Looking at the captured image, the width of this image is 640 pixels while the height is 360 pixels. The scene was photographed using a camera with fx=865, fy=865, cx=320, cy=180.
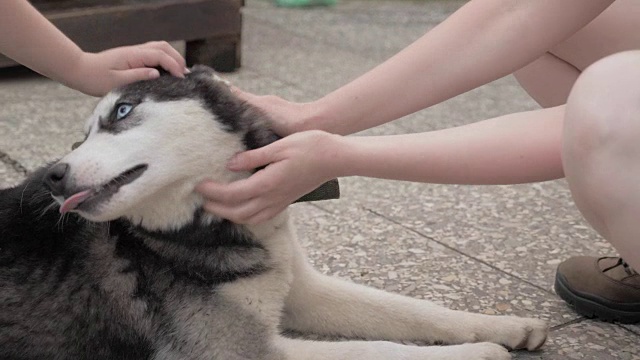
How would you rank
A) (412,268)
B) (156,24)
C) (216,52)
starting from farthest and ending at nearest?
(216,52) → (156,24) → (412,268)

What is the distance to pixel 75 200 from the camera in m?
1.67

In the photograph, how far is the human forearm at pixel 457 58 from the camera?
1.95 metres

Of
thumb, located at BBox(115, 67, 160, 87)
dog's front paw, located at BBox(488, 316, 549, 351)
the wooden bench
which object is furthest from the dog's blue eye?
the wooden bench

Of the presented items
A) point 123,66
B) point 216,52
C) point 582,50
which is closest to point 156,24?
point 216,52

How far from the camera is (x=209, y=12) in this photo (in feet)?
14.9

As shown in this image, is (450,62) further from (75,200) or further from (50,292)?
(50,292)

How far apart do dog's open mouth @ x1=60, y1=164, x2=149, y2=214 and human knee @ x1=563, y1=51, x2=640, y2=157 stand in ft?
2.78

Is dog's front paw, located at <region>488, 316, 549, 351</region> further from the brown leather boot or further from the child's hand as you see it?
the child's hand

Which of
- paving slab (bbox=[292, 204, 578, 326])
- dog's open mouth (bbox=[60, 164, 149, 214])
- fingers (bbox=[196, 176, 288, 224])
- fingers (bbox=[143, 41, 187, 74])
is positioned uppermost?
fingers (bbox=[143, 41, 187, 74])

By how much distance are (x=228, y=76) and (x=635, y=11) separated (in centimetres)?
270

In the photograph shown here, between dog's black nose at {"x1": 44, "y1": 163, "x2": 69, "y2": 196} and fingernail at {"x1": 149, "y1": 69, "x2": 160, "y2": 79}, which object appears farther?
fingernail at {"x1": 149, "y1": 69, "x2": 160, "y2": 79}

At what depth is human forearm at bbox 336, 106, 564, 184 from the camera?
179cm

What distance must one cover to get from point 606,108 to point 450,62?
0.53 meters

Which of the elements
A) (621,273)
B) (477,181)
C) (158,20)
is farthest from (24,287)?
(158,20)
